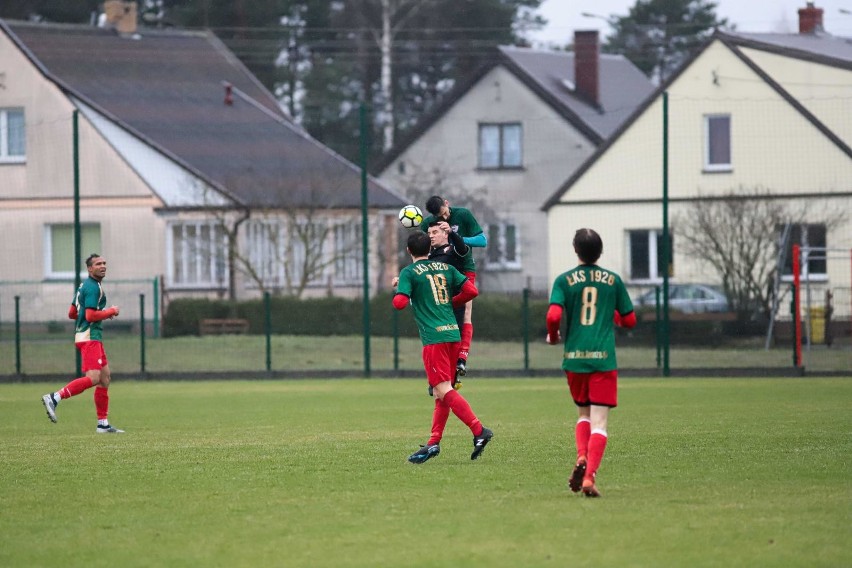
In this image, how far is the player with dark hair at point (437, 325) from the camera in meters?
11.2

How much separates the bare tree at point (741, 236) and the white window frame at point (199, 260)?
38.7 ft

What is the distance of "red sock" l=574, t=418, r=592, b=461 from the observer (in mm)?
9430

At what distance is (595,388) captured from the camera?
9461mm

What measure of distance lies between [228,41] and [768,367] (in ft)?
133

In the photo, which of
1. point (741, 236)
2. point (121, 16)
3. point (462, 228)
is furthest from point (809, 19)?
point (462, 228)

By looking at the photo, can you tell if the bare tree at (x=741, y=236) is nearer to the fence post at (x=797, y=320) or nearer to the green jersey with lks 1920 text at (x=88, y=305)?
the fence post at (x=797, y=320)


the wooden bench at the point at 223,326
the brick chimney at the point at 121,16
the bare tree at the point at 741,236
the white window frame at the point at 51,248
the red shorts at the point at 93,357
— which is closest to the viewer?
the red shorts at the point at 93,357

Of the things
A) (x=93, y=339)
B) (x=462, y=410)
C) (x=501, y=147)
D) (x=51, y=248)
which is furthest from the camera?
(x=501, y=147)

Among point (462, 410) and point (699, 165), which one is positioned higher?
point (699, 165)

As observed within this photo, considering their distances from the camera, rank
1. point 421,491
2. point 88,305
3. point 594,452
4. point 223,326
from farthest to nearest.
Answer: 1. point 223,326
2. point 88,305
3. point 421,491
4. point 594,452

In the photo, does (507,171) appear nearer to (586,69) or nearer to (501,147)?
(501,147)

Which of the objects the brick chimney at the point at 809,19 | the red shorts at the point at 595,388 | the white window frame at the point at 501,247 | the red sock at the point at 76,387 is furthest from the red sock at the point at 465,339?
the brick chimney at the point at 809,19

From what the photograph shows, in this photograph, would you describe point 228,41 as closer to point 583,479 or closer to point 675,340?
point 675,340

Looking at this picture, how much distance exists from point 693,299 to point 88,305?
18.8m
